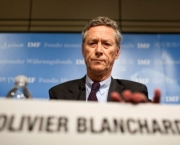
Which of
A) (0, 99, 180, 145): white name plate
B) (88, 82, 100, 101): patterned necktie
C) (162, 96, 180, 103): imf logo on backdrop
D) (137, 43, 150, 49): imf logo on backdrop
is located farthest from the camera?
(137, 43, 150, 49): imf logo on backdrop

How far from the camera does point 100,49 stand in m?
1.07

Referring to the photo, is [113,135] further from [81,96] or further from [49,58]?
[49,58]

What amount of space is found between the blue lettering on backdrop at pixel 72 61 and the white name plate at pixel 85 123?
1596 mm

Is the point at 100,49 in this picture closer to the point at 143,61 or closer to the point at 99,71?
the point at 99,71

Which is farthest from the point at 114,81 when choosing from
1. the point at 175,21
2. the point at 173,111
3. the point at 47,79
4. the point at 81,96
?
the point at 175,21

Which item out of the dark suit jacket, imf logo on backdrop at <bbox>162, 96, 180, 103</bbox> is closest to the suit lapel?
the dark suit jacket

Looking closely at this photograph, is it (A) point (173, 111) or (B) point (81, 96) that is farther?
(B) point (81, 96)

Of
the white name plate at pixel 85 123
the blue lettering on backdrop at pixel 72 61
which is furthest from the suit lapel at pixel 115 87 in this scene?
the blue lettering on backdrop at pixel 72 61

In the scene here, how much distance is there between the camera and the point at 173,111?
1.48 feet

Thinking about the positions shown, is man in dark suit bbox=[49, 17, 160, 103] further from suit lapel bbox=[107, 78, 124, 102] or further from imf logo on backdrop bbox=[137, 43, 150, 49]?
imf logo on backdrop bbox=[137, 43, 150, 49]

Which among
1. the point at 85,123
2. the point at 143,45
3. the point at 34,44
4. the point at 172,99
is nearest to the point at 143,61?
the point at 143,45

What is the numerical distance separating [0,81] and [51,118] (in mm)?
1788

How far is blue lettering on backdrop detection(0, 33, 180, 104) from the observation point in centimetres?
204

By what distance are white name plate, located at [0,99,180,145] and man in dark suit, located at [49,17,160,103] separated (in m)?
0.55
